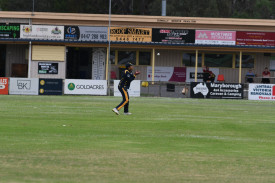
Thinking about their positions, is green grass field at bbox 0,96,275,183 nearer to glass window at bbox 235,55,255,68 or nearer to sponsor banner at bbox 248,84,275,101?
sponsor banner at bbox 248,84,275,101

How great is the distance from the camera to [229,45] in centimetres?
4541

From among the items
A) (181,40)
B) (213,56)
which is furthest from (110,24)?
(213,56)

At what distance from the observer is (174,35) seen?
45656 millimetres

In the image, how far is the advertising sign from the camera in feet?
123

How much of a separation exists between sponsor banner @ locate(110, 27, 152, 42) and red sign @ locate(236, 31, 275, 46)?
7.02 meters

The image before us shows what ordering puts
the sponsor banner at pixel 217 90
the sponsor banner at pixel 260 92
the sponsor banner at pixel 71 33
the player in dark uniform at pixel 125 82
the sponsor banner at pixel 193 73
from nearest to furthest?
the player in dark uniform at pixel 125 82
the sponsor banner at pixel 260 92
the sponsor banner at pixel 217 90
the sponsor banner at pixel 71 33
the sponsor banner at pixel 193 73

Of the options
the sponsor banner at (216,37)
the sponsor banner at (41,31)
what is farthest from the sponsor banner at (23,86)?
the sponsor banner at (216,37)

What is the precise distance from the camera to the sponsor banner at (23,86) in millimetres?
37031

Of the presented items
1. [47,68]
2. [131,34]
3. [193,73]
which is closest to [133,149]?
[131,34]

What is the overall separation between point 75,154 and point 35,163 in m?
1.38

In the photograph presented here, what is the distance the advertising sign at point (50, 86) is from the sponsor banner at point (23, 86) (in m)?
0.38

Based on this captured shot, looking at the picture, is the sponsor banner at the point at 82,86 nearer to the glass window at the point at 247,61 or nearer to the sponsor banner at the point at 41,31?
the sponsor banner at the point at 41,31

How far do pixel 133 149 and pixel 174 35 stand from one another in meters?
33.8

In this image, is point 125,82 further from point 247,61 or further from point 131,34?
point 247,61
